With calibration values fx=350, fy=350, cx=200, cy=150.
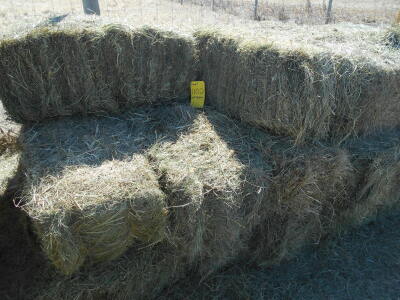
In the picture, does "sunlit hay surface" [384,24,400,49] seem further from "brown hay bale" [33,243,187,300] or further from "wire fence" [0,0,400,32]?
"wire fence" [0,0,400,32]

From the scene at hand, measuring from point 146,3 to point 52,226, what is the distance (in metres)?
7.44

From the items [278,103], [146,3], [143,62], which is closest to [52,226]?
[143,62]

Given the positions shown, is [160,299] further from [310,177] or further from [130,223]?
[310,177]

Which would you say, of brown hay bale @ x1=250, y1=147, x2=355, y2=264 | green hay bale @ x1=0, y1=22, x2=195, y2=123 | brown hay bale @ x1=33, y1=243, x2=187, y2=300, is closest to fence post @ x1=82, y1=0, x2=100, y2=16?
green hay bale @ x1=0, y1=22, x2=195, y2=123

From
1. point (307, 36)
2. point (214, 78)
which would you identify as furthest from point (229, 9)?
point (214, 78)

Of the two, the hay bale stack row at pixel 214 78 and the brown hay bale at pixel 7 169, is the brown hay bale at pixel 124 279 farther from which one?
the hay bale stack row at pixel 214 78

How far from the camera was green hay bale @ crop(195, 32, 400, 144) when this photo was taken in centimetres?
285

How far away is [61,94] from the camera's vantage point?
10.4ft

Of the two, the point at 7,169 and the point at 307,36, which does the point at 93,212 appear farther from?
the point at 307,36

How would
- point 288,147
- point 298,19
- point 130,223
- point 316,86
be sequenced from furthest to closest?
point 298,19
point 288,147
point 316,86
point 130,223

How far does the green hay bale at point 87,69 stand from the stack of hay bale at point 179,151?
0.03ft

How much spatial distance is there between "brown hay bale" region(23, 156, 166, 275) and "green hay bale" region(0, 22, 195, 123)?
88cm

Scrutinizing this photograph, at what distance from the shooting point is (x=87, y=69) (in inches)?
123

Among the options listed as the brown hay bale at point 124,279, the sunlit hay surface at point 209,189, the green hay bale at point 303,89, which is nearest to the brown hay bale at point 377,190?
the green hay bale at point 303,89
